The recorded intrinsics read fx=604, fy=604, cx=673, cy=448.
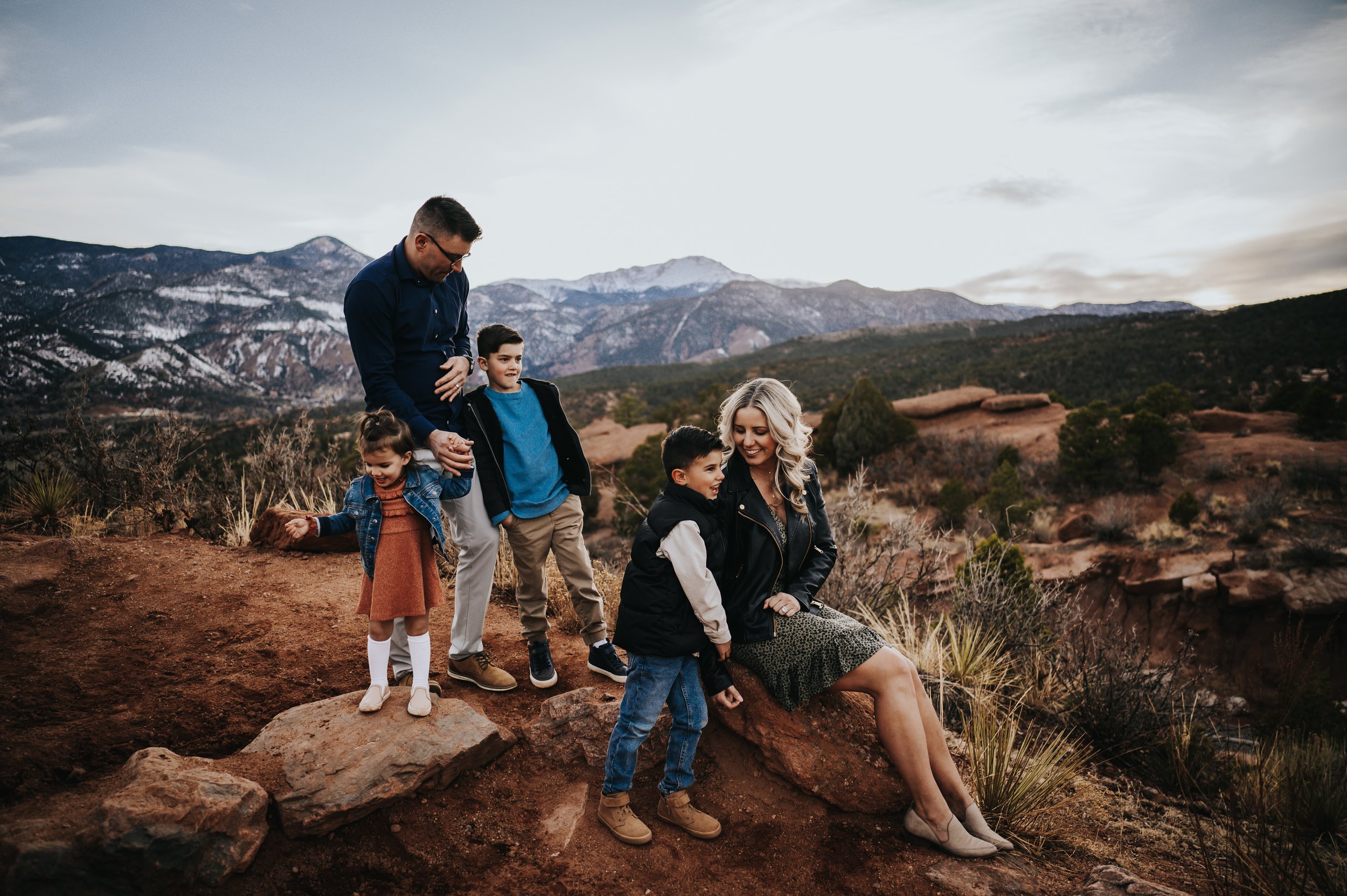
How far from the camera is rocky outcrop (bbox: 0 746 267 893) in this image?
5.04ft

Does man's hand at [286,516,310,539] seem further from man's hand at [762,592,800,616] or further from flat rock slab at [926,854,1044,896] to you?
flat rock slab at [926,854,1044,896]

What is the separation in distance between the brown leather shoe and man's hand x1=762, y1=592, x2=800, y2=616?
78 centimetres

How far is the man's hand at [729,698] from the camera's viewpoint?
2316 millimetres

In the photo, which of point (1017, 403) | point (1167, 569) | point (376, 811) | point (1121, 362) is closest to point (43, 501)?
point (376, 811)

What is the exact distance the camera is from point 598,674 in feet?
10.9

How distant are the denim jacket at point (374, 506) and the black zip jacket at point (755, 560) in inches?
47.6

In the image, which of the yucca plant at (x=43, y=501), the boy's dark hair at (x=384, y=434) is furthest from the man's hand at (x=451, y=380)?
the yucca plant at (x=43, y=501)

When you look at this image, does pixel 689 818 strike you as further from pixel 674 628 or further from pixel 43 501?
pixel 43 501

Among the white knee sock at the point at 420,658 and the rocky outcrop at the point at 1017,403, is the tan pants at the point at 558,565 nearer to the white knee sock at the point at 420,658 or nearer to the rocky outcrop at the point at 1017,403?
the white knee sock at the point at 420,658

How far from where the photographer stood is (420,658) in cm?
255

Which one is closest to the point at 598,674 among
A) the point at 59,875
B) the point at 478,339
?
the point at 478,339

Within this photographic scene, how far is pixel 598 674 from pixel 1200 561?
10.0 m

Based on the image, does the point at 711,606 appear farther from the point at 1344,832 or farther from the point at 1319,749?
the point at 1319,749

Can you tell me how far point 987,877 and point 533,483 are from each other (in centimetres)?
237
